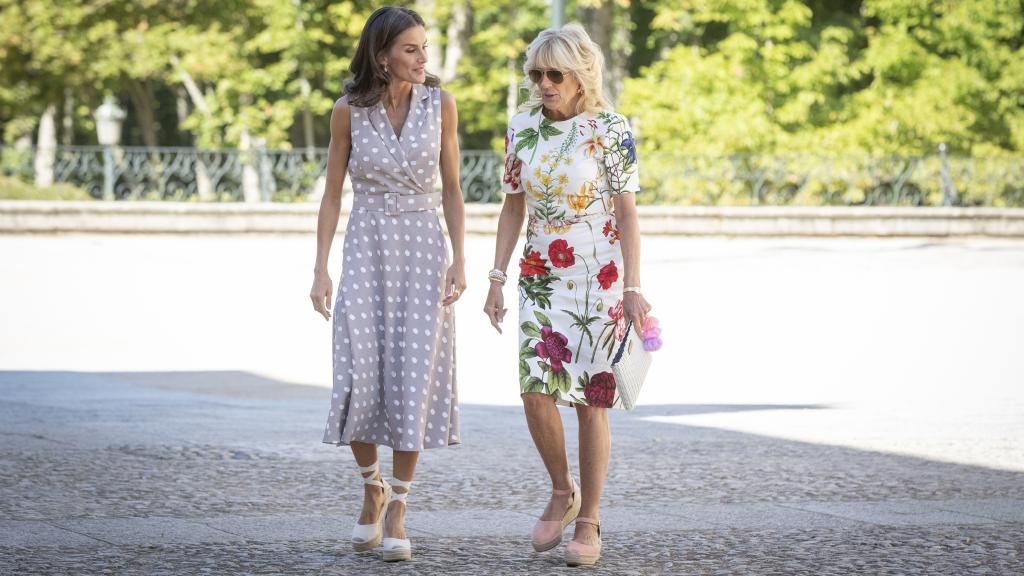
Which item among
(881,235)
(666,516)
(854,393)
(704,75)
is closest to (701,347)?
(854,393)

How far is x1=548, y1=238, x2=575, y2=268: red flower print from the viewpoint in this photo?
15.3 ft

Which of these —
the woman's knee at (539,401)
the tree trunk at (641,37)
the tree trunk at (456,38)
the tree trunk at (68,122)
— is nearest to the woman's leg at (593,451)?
the woman's knee at (539,401)

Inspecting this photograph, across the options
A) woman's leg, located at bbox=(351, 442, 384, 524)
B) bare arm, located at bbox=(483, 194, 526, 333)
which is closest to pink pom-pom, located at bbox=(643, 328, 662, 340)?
bare arm, located at bbox=(483, 194, 526, 333)

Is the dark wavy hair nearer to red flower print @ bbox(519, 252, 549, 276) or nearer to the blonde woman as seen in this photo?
the blonde woman

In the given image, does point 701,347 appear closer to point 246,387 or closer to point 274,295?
point 246,387

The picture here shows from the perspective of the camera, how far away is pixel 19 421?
7.40m

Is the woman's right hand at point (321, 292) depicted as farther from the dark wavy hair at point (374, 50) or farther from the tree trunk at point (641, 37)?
the tree trunk at point (641, 37)

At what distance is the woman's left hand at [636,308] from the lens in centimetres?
463

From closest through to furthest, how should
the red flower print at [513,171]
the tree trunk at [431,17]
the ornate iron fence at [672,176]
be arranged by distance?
the red flower print at [513,171], the ornate iron fence at [672,176], the tree trunk at [431,17]

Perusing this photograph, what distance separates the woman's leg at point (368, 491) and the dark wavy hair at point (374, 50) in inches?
42.7

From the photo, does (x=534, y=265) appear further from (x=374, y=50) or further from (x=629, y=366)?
(x=374, y=50)

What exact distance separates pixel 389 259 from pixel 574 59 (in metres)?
0.84

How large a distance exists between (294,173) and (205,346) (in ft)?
40.9

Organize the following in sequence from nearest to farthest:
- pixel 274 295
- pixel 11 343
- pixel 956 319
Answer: pixel 11 343, pixel 956 319, pixel 274 295
